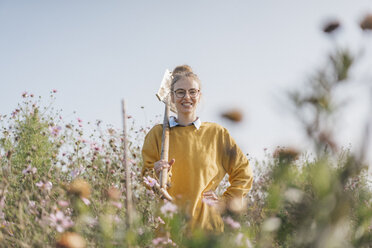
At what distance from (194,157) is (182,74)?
57 cm

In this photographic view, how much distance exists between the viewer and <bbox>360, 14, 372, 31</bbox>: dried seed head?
0.81m

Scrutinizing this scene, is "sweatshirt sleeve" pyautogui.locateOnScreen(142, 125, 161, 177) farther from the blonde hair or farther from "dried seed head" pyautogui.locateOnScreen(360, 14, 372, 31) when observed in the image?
"dried seed head" pyautogui.locateOnScreen(360, 14, 372, 31)

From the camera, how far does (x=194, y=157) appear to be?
6.96 feet

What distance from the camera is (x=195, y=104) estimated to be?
7.51ft

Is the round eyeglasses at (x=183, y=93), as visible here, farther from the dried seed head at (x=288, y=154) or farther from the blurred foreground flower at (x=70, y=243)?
the dried seed head at (x=288, y=154)

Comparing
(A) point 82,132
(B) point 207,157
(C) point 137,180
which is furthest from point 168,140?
(A) point 82,132

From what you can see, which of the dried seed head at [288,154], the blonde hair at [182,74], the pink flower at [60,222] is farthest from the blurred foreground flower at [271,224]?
the blonde hair at [182,74]

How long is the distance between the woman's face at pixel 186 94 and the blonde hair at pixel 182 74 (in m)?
0.05

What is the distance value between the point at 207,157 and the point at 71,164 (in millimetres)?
1554

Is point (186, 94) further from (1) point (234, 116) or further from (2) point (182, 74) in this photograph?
(1) point (234, 116)

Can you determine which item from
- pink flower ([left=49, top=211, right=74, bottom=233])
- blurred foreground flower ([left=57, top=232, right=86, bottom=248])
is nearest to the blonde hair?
pink flower ([left=49, top=211, right=74, bottom=233])

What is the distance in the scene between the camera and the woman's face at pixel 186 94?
2.22 metres

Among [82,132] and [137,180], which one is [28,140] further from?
[137,180]

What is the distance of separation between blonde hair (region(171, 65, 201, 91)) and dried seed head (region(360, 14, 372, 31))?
1502 mm
